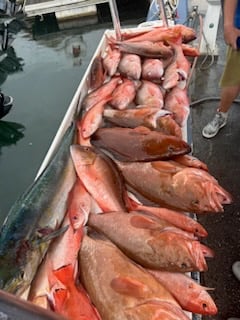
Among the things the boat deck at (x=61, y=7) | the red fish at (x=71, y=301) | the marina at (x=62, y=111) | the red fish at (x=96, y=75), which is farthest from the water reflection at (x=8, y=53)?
the red fish at (x=71, y=301)

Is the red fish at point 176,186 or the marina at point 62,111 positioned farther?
the marina at point 62,111

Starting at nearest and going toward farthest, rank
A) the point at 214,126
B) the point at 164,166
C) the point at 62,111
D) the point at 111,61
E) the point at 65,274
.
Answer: the point at 65,274
the point at 164,166
the point at 111,61
the point at 214,126
the point at 62,111

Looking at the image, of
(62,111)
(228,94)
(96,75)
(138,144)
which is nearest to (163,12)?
(228,94)

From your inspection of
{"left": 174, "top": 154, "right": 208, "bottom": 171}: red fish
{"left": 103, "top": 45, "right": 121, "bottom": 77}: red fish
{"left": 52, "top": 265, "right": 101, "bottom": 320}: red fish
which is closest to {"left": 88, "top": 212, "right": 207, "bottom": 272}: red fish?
{"left": 52, "top": 265, "right": 101, "bottom": 320}: red fish

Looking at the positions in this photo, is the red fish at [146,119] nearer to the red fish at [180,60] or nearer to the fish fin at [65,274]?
the red fish at [180,60]

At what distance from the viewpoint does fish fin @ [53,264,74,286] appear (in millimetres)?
1384

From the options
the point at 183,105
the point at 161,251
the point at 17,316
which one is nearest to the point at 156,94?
the point at 183,105

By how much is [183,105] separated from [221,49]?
9.52 feet

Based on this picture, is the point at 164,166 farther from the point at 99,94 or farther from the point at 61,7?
the point at 61,7

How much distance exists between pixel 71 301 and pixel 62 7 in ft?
25.3

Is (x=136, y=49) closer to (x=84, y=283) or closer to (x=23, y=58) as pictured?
(x=84, y=283)

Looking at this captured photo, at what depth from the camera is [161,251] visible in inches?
56.4

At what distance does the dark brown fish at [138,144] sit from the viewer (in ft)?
6.26

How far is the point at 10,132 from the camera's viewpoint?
5.25m
